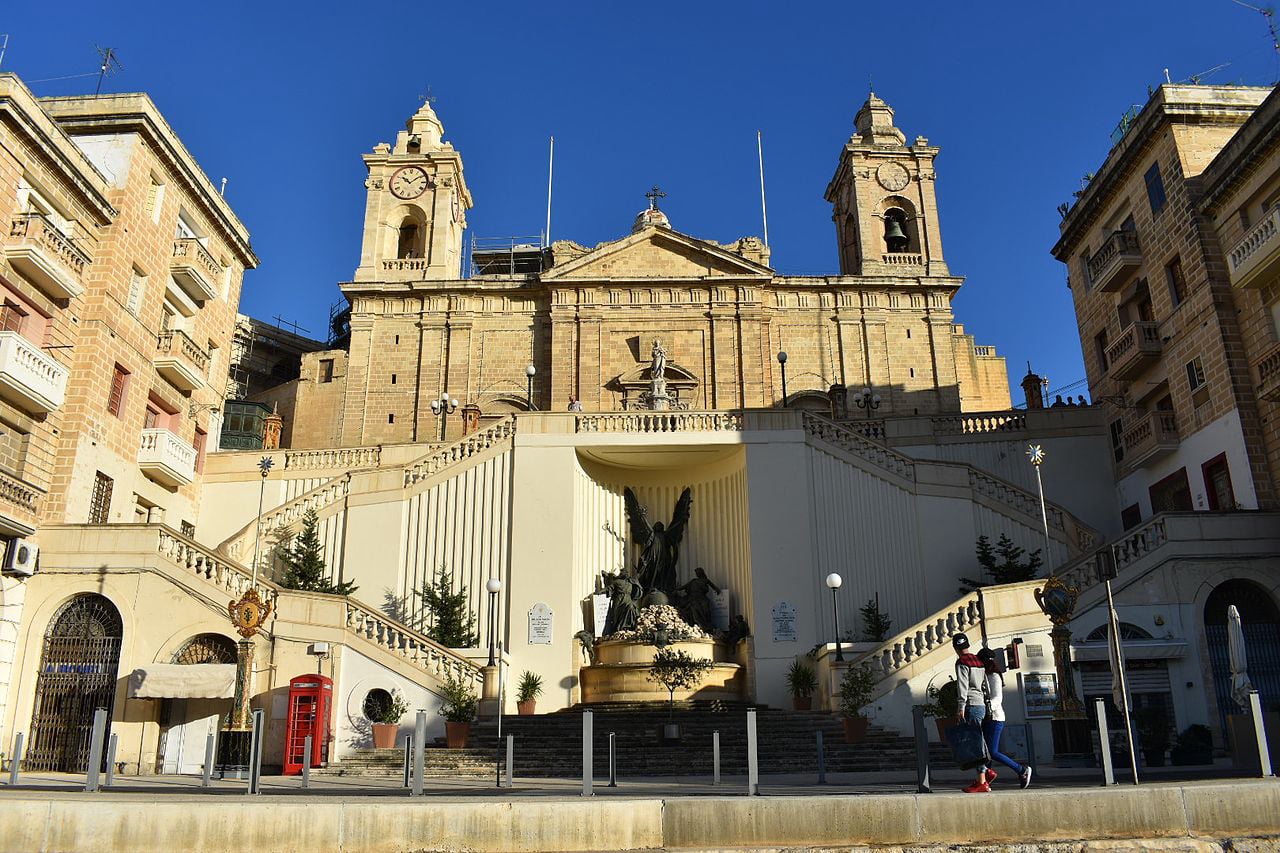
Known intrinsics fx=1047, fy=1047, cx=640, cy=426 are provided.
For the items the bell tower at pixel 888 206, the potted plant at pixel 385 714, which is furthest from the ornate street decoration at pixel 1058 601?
the bell tower at pixel 888 206

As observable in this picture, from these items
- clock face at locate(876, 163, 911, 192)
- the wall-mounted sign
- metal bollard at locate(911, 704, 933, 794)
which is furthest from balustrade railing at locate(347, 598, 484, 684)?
clock face at locate(876, 163, 911, 192)

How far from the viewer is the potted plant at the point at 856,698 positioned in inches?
779

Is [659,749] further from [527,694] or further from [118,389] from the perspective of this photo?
[118,389]

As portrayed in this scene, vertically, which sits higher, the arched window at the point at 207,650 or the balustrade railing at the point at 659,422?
the balustrade railing at the point at 659,422

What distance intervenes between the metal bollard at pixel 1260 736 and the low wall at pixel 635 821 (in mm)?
2833

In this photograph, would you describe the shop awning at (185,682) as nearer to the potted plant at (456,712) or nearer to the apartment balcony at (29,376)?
the potted plant at (456,712)

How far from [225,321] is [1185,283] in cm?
2802

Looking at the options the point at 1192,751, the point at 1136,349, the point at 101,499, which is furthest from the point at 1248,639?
the point at 101,499

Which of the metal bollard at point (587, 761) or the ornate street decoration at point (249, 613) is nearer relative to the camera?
the metal bollard at point (587, 761)

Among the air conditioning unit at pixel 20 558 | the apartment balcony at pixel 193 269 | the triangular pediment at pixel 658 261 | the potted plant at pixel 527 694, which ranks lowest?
the potted plant at pixel 527 694

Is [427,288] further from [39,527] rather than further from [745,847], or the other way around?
[745,847]

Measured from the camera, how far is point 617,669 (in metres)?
24.3

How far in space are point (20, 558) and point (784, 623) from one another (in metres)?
Answer: 16.6

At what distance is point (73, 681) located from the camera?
21469mm
